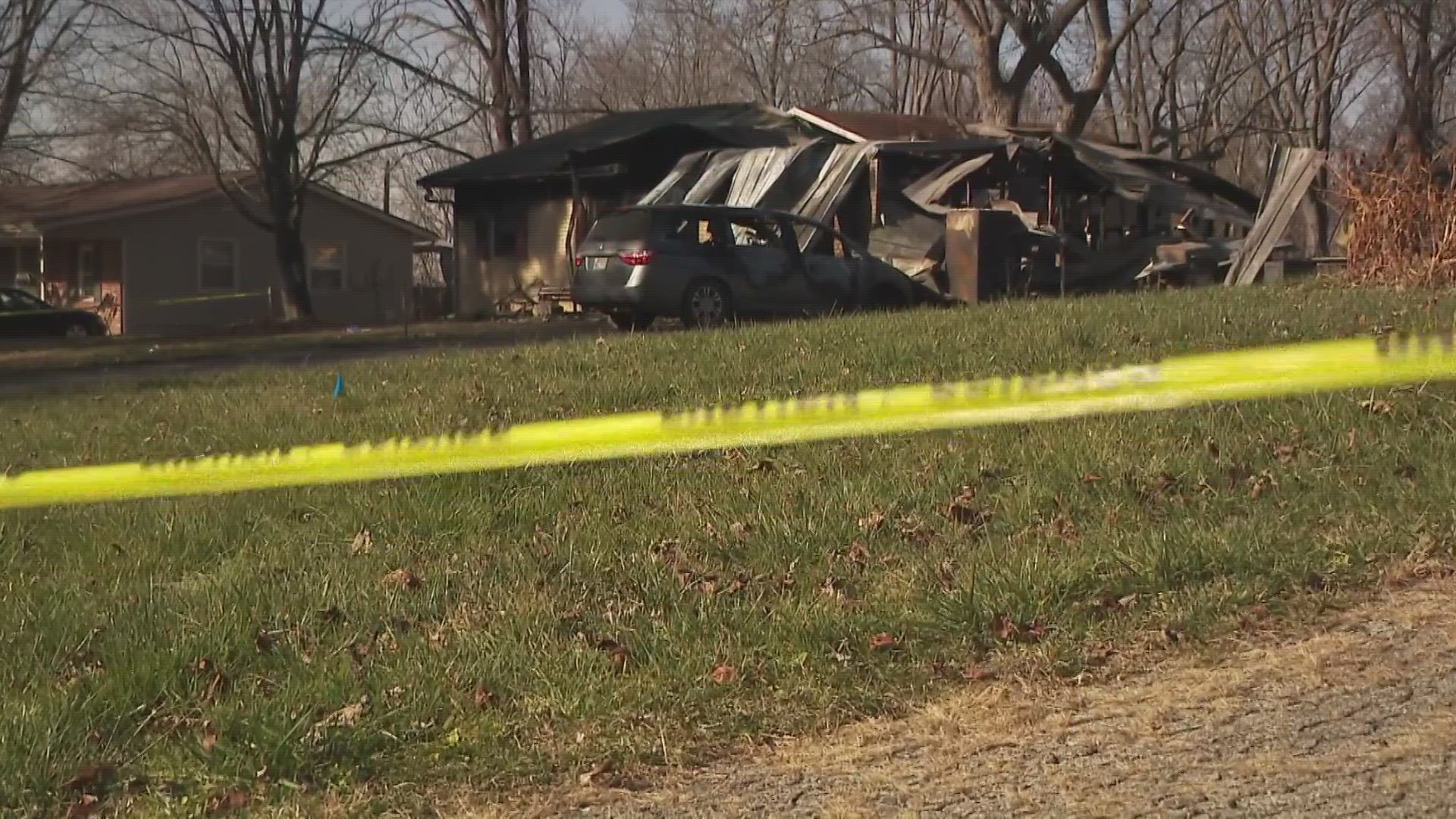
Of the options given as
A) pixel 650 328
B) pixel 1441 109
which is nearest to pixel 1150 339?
pixel 650 328

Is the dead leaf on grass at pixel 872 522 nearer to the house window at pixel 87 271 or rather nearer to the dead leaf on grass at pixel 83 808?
the dead leaf on grass at pixel 83 808

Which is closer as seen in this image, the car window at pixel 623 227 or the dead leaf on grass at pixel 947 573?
the dead leaf on grass at pixel 947 573

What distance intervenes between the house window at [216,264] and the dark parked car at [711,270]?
20346 millimetres

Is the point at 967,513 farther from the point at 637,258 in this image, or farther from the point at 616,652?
the point at 637,258

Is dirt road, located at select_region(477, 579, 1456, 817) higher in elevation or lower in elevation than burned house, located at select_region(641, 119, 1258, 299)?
lower

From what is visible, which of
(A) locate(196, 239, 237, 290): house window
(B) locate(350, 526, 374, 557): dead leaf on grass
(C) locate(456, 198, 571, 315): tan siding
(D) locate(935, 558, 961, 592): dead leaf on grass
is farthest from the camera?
(A) locate(196, 239, 237, 290): house window

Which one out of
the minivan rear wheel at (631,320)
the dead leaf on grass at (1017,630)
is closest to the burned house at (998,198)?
the minivan rear wheel at (631,320)

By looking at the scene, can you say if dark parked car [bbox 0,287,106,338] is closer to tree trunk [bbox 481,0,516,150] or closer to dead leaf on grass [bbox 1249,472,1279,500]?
tree trunk [bbox 481,0,516,150]

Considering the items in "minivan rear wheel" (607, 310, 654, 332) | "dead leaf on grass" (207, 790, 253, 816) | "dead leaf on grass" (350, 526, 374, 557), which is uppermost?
"minivan rear wheel" (607, 310, 654, 332)

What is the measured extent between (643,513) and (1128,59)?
48.5m

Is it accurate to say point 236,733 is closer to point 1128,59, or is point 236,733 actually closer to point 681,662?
point 681,662

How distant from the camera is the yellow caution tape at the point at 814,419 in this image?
3.46 meters

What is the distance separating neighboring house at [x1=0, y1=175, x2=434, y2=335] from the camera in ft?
106

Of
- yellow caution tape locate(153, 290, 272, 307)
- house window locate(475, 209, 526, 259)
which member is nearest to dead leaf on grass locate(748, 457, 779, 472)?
house window locate(475, 209, 526, 259)
